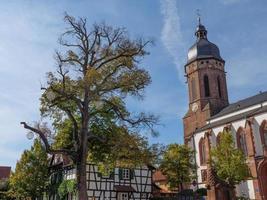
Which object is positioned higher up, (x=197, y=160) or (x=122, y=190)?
(x=197, y=160)

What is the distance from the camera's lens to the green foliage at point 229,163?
113 feet

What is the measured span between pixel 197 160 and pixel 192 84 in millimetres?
13120

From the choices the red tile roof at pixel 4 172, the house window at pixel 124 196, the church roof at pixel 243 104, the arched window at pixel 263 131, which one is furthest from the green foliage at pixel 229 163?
the red tile roof at pixel 4 172

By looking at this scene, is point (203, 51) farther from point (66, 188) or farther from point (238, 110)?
point (66, 188)

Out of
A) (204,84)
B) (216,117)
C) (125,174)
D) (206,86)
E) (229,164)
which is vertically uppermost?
(204,84)

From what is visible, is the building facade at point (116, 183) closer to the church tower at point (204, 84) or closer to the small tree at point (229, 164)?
the small tree at point (229, 164)

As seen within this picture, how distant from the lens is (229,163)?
1394 inches

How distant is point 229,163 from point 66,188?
1635 centimetres

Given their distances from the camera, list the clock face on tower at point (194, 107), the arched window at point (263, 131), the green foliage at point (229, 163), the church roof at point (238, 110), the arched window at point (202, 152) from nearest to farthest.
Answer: the green foliage at point (229, 163) < the arched window at point (263, 131) < the church roof at point (238, 110) < the arched window at point (202, 152) < the clock face on tower at point (194, 107)

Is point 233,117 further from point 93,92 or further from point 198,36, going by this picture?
point 93,92

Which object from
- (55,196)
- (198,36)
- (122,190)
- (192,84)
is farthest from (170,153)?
(198,36)

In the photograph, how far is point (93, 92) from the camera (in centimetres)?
1816

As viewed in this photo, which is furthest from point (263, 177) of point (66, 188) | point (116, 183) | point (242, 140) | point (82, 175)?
point (82, 175)

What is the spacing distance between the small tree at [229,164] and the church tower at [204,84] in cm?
1705
